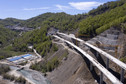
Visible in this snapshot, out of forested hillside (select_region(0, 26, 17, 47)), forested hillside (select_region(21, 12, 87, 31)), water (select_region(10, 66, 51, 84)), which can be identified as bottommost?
water (select_region(10, 66, 51, 84))

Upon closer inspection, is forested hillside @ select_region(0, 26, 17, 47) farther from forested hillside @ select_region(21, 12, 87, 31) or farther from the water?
the water

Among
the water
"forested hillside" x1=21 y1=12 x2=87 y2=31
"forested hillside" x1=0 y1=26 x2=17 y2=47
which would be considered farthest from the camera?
"forested hillside" x1=0 y1=26 x2=17 y2=47

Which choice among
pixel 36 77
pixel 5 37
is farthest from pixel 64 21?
pixel 36 77

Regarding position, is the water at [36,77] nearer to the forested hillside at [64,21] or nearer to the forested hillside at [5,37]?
the forested hillside at [64,21]

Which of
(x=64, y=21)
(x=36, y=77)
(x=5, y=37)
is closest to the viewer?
(x=36, y=77)

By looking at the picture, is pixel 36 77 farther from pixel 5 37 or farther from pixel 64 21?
pixel 5 37

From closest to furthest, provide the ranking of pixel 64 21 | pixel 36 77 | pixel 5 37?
1. pixel 36 77
2. pixel 64 21
3. pixel 5 37

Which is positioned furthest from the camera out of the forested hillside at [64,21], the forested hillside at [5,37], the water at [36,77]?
the forested hillside at [5,37]

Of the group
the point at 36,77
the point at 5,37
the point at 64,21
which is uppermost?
the point at 64,21

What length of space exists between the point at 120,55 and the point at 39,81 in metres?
23.0

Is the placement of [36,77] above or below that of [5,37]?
below

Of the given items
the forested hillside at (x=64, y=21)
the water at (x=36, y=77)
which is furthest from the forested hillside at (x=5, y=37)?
the water at (x=36, y=77)

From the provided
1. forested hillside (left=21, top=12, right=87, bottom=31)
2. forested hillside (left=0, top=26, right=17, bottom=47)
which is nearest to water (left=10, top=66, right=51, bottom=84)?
forested hillside (left=21, top=12, right=87, bottom=31)

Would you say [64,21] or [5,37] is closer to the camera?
[64,21]
